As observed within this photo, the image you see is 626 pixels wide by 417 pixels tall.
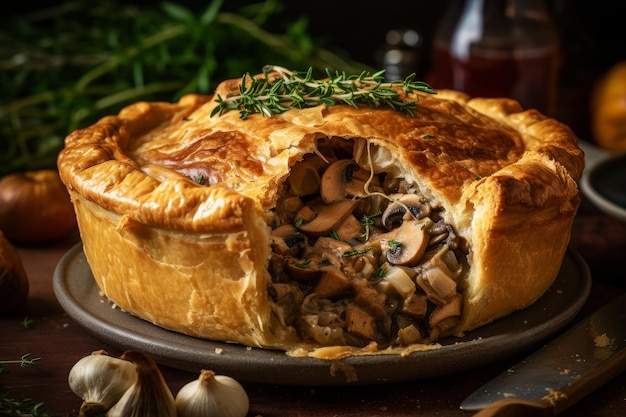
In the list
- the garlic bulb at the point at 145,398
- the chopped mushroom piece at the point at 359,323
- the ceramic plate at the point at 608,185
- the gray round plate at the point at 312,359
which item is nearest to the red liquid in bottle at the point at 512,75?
the ceramic plate at the point at 608,185

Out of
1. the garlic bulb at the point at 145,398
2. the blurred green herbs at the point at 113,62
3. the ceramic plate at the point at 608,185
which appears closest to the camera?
the garlic bulb at the point at 145,398

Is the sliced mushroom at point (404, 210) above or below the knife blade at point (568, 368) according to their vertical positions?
above

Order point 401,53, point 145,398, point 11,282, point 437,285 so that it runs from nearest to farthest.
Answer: point 145,398 < point 437,285 < point 11,282 < point 401,53

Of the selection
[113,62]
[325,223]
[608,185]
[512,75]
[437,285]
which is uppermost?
[325,223]

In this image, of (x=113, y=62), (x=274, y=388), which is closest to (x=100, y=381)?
(x=274, y=388)

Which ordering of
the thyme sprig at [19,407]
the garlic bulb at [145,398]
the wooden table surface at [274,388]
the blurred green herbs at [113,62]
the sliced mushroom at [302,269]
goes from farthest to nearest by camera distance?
the blurred green herbs at [113,62] < the sliced mushroom at [302,269] < the wooden table surface at [274,388] < the thyme sprig at [19,407] < the garlic bulb at [145,398]

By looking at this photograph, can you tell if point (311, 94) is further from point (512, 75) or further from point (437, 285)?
point (512, 75)

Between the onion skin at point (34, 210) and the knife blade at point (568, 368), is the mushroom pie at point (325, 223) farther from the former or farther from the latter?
the onion skin at point (34, 210)
